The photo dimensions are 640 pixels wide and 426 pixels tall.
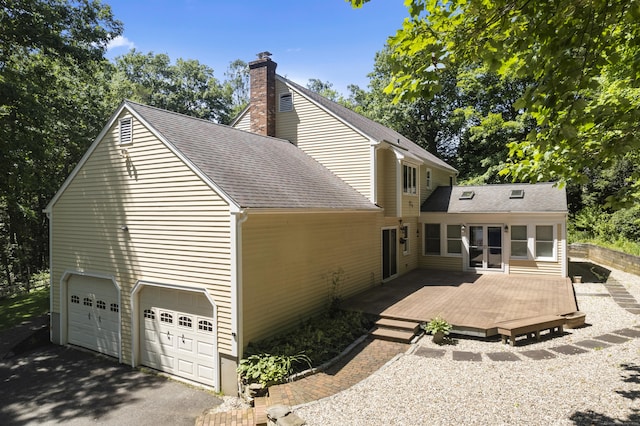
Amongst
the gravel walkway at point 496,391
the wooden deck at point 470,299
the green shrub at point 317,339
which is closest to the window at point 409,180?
the wooden deck at point 470,299

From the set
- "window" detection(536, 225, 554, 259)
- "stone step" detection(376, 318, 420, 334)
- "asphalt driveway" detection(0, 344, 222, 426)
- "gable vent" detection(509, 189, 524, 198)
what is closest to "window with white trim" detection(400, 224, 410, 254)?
"gable vent" detection(509, 189, 524, 198)

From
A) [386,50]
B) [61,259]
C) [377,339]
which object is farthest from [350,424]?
[386,50]

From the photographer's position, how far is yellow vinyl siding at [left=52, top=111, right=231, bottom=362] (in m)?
8.47

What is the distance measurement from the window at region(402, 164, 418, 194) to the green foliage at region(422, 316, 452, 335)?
687cm

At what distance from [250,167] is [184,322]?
4.64 metres

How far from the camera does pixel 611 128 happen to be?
6.03 m

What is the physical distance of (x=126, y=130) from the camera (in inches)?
398

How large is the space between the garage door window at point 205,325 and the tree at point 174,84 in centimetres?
3345

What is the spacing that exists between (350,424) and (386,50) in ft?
119

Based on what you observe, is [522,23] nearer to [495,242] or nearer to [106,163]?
[106,163]

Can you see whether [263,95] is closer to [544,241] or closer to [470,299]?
[470,299]

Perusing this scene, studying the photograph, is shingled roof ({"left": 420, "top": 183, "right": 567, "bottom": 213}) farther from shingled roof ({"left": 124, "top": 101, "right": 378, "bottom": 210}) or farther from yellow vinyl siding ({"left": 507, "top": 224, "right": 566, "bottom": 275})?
shingled roof ({"left": 124, "top": 101, "right": 378, "bottom": 210})

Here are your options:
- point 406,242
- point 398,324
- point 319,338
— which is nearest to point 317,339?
point 319,338

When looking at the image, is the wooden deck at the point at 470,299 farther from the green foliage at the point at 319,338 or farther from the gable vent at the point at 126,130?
the gable vent at the point at 126,130
